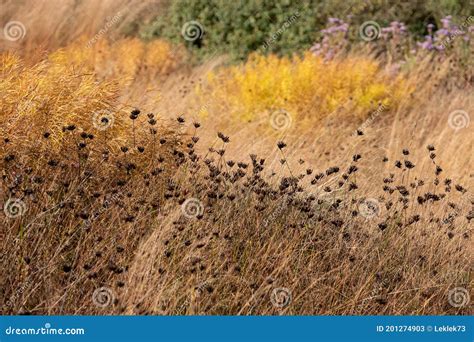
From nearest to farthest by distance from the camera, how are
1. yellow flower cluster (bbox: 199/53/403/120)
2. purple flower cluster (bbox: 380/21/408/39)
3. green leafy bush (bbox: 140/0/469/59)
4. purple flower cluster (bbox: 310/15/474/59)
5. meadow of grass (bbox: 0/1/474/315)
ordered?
meadow of grass (bbox: 0/1/474/315) < yellow flower cluster (bbox: 199/53/403/120) < purple flower cluster (bbox: 310/15/474/59) < purple flower cluster (bbox: 380/21/408/39) < green leafy bush (bbox: 140/0/469/59)

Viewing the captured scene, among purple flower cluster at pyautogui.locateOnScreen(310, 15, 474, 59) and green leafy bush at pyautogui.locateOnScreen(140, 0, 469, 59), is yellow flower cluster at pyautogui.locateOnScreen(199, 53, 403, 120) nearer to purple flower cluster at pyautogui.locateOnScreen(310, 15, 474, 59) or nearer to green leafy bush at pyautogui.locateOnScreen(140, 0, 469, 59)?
purple flower cluster at pyautogui.locateOnScreen(310, 15, 474, 59)

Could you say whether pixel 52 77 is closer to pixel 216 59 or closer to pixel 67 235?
pixel 67 235

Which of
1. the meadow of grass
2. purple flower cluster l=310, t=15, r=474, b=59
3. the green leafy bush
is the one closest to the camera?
the meadow of grass

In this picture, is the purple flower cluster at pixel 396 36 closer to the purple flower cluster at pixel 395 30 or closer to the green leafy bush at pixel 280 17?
the purple flower cluster at pixel 395 30

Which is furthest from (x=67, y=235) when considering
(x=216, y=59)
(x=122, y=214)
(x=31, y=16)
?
(x=216, y=59)

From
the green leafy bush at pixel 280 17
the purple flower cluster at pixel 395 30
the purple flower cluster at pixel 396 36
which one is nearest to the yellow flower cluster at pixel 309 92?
the purple flower cluster at pixel 396 36

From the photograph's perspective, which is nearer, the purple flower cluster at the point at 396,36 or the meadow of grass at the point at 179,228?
the meadow of grass at the point at 179,228

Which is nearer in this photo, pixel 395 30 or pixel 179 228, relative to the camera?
pixel 179 228

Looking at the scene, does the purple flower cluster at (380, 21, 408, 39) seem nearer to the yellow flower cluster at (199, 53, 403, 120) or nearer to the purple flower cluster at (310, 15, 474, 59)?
the purple flower cluster at (310, 15, 474, 59)

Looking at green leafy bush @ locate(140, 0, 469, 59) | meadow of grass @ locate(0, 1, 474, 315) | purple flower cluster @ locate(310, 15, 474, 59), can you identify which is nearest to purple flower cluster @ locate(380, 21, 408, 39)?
purple flower cluster @ locate(310, 15, 474, 59)

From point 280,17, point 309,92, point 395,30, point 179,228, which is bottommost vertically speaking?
point 309,92

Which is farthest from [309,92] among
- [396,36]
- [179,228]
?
[179,228]

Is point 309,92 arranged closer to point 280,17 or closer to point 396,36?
point 396,36

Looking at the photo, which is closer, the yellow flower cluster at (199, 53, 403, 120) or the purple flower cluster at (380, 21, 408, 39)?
the yellow flower cluster at (199, 53, 403, 120)
